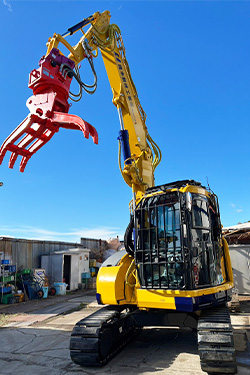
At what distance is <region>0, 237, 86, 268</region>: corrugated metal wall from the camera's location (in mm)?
17234

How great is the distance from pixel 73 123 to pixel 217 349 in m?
4.63

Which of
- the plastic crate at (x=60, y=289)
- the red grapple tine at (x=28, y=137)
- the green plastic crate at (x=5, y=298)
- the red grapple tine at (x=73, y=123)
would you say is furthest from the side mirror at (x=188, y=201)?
the plastic crate at (x=60, y=289)

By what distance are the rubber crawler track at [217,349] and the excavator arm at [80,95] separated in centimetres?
355

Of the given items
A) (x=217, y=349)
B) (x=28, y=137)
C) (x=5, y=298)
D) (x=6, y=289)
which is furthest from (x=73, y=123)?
(x=5, y=298)

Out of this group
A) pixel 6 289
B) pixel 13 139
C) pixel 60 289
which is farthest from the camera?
pixel 60 289

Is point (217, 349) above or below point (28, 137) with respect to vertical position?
below

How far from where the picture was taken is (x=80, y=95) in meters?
6.96

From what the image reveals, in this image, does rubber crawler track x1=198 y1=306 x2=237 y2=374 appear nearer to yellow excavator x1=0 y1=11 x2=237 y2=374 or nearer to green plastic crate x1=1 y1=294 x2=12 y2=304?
yellow excavator x1=0 y1=11 x2=237 y2=374

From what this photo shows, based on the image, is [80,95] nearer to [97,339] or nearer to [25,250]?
[97,339]

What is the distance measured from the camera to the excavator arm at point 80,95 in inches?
238

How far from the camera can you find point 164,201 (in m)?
6.21

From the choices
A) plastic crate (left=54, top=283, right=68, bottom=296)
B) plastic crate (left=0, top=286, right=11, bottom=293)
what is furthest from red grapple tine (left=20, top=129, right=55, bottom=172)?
plastic crate (left=54, top=283, right=68, bottom=296)

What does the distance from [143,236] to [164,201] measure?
85 centimetres

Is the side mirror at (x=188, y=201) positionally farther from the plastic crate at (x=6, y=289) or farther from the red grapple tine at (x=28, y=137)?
the plastic crate at (x=6, y=289)
